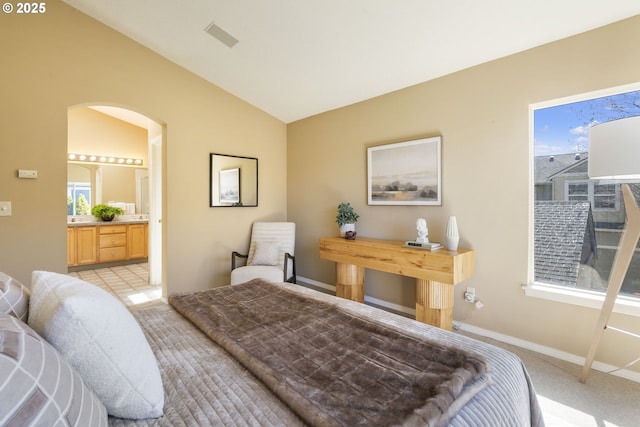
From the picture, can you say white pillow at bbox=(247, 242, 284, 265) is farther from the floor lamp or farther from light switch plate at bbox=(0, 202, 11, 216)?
the floor lamp

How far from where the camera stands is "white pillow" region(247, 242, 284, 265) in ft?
12.4

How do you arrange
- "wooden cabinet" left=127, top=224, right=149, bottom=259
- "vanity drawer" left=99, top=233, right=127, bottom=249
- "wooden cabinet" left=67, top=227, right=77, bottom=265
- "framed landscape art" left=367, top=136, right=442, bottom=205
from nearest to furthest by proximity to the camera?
"framed landscape art" left=367, top=136, right=442, bottom=205 → "wooden cabinet" left=67, top=227, right=77, bottom=265 → "vanity drawer" left=99, top=233, right=127, bottom=249 → "wooden cabinet" left=127, top=224, right=149, bottom=259

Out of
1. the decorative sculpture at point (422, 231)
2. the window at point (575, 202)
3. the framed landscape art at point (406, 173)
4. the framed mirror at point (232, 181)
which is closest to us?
the window at point (575, 202)

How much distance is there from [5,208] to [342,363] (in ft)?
10.6

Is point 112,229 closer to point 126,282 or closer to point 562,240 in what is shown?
point 126,282

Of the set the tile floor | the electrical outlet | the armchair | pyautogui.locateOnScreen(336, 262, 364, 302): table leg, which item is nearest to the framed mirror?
the armchair

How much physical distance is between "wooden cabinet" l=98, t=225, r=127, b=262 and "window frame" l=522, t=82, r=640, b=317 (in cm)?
621

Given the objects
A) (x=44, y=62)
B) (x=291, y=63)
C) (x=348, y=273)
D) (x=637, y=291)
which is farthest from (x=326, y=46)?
(x=637, y=291)

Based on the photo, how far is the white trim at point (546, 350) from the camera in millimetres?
2127

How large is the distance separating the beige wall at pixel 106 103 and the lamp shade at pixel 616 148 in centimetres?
365

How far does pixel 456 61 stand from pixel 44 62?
379 centimetres

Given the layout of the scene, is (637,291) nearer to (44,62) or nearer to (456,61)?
(456,61)

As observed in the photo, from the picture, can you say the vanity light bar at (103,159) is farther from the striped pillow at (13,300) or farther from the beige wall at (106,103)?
the striped pillow at (13,300)

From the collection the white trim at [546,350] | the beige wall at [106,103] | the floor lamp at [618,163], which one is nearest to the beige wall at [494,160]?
the white trim at [546,350]
